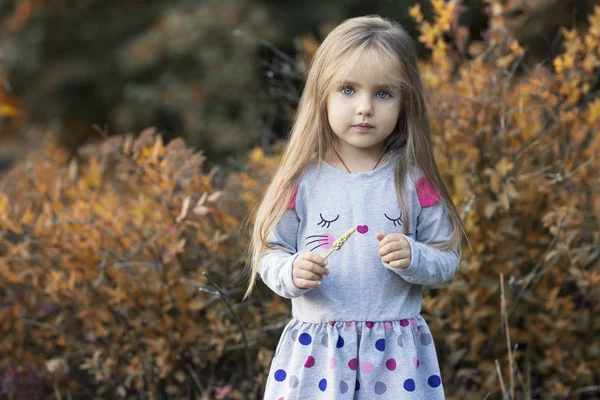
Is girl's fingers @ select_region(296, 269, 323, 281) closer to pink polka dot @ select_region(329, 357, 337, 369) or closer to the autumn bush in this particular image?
pink polka dot @ select_region(329, 357, 337, 369)

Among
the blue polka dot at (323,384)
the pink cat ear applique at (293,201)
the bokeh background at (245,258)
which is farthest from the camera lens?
the bokeh background at (245,258)

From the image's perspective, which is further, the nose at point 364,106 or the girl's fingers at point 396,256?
the nose at point 364,106

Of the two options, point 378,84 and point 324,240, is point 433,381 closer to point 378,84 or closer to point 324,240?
point 324,240

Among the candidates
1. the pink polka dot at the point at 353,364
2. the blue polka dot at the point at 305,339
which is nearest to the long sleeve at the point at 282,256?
the blue polka dot at the point at 305,339

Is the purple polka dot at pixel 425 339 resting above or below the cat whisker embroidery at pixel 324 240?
below

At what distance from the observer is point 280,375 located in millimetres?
2070

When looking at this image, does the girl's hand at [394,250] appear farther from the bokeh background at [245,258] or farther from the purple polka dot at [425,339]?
the bokeh background at [245,258]

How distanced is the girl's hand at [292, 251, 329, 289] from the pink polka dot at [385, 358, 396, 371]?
292mm

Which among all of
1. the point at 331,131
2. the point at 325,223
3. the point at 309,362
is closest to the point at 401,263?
the point at 325,223

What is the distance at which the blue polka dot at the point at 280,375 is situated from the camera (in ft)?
→ 6.77

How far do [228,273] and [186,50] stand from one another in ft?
16.2

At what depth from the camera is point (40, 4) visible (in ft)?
28.5

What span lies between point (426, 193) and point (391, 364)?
1.50ft

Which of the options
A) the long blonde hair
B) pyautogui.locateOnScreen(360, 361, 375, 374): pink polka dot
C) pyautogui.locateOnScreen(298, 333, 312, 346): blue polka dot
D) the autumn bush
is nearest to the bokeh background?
the autumn bush
